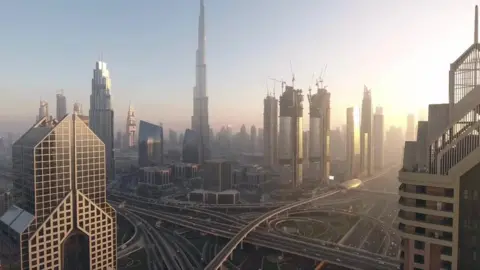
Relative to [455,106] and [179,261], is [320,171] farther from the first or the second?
[455,106]

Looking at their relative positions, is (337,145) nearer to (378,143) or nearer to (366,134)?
(378,143)

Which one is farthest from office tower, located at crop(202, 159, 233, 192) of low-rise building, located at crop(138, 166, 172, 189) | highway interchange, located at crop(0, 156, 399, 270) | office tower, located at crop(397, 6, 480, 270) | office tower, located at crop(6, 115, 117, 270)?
office tower, located at crop(397, 6, 480, 270)

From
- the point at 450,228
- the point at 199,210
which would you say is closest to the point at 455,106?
the point at 450,228

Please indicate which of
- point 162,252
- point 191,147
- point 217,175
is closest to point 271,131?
point 191,147

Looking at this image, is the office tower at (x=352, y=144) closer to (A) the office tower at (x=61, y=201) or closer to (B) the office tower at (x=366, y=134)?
(B) the office tower at (x=366, y=134)

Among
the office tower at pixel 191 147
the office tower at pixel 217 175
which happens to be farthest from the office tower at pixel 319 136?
the office tower at pixel 191 147

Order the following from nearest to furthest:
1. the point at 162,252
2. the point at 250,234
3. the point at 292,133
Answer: the point at 162,252 → the point at 250,234 → the point at 292,133

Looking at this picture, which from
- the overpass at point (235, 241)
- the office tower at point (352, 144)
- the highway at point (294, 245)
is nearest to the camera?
the overpass at point (235, 241)
